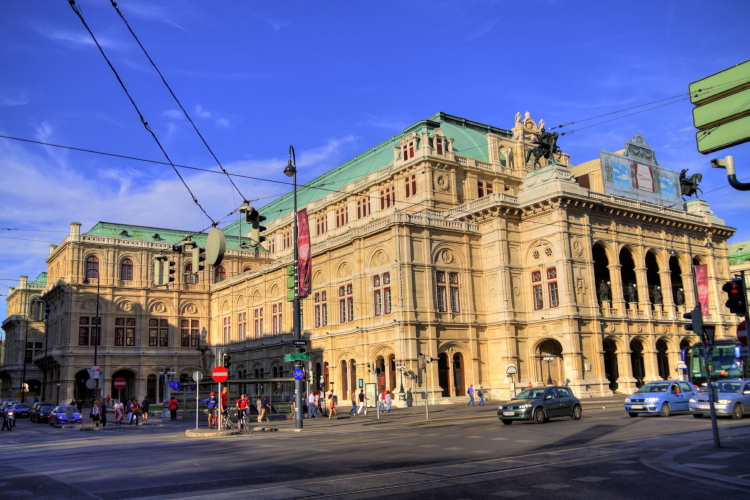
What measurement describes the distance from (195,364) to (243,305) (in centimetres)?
1374

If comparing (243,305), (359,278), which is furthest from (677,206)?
(243,305)

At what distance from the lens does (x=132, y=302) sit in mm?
80500

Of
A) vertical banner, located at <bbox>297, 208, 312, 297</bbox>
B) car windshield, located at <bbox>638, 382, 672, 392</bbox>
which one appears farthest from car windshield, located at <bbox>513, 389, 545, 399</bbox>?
vertical banner, located at <bbox>297, 208, 312, 297</bbox>

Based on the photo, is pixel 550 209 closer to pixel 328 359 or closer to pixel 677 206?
pixel 677 206

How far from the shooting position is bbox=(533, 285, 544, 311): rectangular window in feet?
174

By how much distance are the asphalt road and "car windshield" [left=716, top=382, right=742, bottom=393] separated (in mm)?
2323

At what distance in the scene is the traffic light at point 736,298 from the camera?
44.1 ft

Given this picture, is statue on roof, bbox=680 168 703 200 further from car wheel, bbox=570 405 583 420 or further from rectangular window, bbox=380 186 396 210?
car wheel, bbox=570 405 583 420

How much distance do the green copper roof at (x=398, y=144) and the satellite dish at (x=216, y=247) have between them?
138 ft

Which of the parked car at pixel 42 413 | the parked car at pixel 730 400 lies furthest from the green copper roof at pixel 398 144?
the parked car at pixel 730 400

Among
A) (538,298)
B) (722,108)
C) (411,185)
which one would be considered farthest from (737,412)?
(411,185)

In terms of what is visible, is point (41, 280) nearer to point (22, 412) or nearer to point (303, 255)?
point (22, 412)

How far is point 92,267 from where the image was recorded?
78.2 m

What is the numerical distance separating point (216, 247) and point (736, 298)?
13.0 metres
